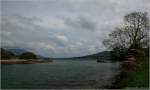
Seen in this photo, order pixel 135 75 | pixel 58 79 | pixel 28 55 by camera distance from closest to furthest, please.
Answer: pixel 135 75 < pixel 58 79 < pixel 28 55

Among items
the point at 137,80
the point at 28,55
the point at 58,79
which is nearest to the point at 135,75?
the point at 137,80

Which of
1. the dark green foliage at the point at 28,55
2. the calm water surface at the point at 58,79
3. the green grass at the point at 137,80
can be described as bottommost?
the calm water surface at the point at 58,79

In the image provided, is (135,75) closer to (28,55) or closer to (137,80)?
(137,80)

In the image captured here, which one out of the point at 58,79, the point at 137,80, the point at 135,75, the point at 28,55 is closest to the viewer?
the point at 137,80

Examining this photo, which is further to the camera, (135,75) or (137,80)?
(135,75)

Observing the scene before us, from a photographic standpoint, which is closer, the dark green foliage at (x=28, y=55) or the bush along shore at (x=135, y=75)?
the bush along shore at (x=135, y=75)

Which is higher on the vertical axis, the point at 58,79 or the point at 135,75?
the point at 135,75

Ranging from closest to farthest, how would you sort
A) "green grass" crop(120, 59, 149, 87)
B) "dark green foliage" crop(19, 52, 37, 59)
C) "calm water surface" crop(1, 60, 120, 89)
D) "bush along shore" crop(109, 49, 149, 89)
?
"green grass" crop(120, 59, 149, 87)
"bush along shore" crop(109, 49, 149, 89)
"calm water surface" crop(1, 60, 120, 89)
"dark green foliage" crop(19, 52, 37, 59)

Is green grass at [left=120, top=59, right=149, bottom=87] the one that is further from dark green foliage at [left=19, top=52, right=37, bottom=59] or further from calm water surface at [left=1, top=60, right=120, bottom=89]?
dark green foliage at [left=19, top=52, right=37, bottom=59]

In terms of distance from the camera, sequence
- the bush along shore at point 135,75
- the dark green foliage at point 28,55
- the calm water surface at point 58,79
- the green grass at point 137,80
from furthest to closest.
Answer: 1. the dark green foliage at point 28,55
2. the calm water surface at point 58,79
3. the bush along shore at point 135,75
4. the green grass at point 137,80

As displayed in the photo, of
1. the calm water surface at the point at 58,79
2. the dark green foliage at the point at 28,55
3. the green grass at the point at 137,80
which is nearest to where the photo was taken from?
the green grass at the point at 137,80

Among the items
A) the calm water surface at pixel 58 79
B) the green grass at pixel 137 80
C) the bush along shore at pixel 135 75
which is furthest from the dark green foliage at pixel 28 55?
the green grass at pixel 137 80

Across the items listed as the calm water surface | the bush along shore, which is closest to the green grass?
the bush along shore

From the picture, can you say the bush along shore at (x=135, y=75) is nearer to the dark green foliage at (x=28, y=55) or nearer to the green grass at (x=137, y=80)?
the green grass at (x=137, y=80)
